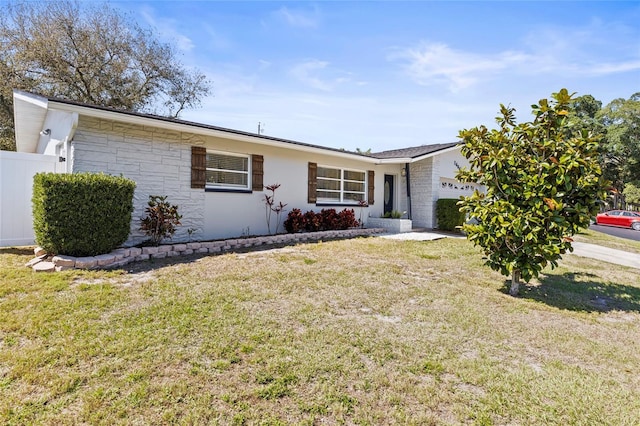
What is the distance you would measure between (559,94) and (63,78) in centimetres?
2025

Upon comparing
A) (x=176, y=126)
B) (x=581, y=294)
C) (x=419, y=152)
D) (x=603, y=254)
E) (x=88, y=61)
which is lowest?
(x=581, y=294)

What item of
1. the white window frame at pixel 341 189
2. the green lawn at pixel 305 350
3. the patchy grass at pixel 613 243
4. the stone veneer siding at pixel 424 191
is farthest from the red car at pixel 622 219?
the green lawn at pixel 305 350

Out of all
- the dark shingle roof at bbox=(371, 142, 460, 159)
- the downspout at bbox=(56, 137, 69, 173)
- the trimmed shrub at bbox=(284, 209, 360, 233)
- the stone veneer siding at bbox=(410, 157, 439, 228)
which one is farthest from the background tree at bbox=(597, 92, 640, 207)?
the downspout at bbox=(56, 137, 69, 173)

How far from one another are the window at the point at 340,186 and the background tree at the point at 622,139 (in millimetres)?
25494

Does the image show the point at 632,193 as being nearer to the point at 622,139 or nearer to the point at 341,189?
the point at 622,139

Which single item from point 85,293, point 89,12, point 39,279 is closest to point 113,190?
point 39,279

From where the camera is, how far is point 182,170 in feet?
25.7

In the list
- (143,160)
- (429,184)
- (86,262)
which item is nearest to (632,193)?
(429,184)

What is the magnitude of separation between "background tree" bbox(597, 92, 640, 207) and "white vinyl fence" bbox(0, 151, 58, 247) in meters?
35.0

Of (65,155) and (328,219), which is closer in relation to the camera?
(65,155)

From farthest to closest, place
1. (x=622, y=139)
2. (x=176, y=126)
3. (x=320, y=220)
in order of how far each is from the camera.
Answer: (x=622, y=139) < (x=320, y=220) < (x=176, y=126)

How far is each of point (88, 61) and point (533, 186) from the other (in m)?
20.0

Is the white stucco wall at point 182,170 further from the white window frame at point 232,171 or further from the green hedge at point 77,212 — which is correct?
the green hedge at point 77,212

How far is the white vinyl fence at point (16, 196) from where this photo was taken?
6.39m
